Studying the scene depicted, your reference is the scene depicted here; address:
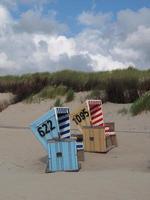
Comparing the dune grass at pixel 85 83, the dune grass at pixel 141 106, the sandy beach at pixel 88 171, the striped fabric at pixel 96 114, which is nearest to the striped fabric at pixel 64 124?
the sandy beach at pixel 88 171

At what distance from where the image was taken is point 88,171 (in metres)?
12.3

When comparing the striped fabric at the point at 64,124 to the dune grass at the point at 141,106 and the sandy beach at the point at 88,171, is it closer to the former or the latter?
the sandy beach at the point at 88,171

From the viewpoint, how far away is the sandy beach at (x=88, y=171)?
8977 mm

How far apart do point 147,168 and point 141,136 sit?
634cm

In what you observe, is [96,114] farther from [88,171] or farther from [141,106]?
[88,171]

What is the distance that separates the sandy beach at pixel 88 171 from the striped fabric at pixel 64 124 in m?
0.95

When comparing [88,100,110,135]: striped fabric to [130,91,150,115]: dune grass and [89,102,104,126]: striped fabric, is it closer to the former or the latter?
[89,102,104,126]: striped fabric

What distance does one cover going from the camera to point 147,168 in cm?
1257

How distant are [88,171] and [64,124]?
2.71 metres

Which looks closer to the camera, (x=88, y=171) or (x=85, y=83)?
(x=88, y=171)

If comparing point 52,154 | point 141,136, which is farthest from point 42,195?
point 141,136

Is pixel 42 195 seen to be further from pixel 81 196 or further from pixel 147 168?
pixel 147 168

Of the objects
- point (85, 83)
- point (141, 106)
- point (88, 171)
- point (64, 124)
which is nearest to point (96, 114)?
point (64, 124)

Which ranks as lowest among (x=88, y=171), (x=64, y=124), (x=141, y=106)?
(x=88, y=171)
